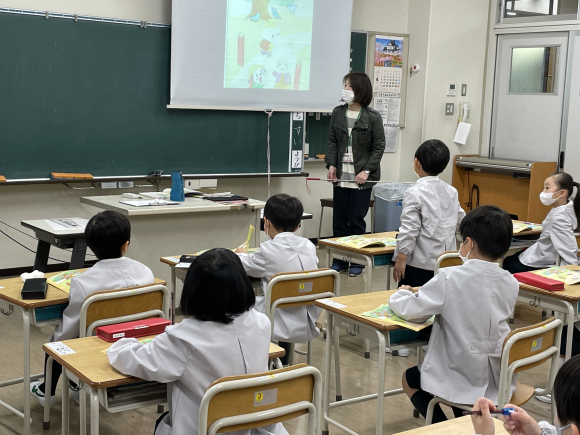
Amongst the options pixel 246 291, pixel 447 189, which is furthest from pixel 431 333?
pixel 447 189

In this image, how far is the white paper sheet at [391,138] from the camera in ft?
25.8

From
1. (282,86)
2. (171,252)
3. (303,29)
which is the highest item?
(303,29)

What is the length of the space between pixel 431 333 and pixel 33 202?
4148mm

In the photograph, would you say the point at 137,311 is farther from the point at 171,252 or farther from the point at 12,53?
the point at 12,53

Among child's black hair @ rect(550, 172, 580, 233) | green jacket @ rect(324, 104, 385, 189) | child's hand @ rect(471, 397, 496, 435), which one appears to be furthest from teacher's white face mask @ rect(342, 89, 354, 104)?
child's hand @ rect(471, 397, 496, 435)

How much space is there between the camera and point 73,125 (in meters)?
5.55

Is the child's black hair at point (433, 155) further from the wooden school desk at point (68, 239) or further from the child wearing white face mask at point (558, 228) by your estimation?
the wooden school desk at point (68, 239)

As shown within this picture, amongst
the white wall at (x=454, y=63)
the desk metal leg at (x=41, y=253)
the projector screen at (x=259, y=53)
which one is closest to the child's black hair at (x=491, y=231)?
the desk metal leg at (x=41, y=253)

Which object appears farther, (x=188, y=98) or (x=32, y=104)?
(x=188, y=98)

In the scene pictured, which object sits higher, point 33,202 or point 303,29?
point 303,29

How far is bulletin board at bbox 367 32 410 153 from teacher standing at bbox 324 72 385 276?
2238 mm

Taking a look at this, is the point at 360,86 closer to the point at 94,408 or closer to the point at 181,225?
the point at 181,225

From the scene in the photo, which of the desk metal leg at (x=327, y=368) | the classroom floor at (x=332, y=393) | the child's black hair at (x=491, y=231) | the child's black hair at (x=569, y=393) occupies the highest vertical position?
the child's black hair at (x=491, y=231)

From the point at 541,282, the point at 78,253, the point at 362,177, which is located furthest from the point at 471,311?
the point at 362,177
